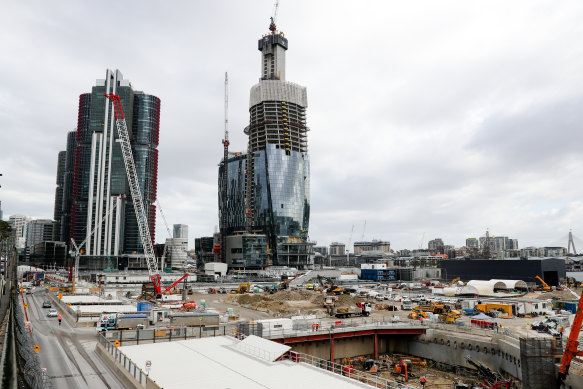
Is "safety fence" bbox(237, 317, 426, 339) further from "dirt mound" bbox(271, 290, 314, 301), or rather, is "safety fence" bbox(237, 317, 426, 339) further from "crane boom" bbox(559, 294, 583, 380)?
"dirt mound" bbox(271, 290, 314, 301)

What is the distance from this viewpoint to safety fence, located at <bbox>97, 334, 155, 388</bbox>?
3662 cm

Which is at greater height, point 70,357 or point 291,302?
point 70,357

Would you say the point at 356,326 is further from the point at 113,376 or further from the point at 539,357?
the point at 113,376

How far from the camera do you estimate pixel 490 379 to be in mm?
55219

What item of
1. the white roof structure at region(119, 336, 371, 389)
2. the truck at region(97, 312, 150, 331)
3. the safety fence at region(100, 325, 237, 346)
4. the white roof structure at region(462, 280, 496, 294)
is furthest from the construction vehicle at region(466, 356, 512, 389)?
the white roof structure at region(462, 280, 496, 294)

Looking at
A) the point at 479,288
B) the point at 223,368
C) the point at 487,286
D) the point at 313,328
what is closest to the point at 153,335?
the point at 223,368

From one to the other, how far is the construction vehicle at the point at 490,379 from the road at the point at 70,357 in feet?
143

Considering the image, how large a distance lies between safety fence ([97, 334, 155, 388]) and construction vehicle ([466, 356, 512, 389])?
135 feet

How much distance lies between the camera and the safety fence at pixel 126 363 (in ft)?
120

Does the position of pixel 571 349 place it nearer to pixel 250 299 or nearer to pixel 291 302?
pixel 291 302

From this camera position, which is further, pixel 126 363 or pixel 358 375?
pixel 358 375

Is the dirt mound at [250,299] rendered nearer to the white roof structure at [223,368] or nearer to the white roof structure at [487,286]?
the white roof structure at [487,286]

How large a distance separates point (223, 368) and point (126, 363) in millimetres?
10305

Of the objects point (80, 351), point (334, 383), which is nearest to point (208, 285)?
point (80, 351)
